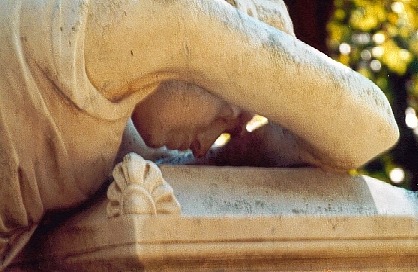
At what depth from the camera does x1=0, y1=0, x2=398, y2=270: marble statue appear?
1538 millimetres

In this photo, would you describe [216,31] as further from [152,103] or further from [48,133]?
[48,133]

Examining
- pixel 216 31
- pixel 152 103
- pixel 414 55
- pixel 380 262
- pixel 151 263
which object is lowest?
pixel 414 55

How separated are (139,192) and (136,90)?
0.26 meters

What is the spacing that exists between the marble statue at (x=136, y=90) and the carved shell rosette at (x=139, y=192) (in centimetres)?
16

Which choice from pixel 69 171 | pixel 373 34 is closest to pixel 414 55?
pixel 373 34

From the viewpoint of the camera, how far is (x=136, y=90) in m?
1.64

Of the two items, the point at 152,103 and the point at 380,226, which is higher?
the point at 152,103

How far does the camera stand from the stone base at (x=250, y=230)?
4.93ft

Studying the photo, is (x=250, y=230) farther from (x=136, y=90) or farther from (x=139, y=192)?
(x=136, y=90)

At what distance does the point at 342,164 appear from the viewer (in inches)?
70.2

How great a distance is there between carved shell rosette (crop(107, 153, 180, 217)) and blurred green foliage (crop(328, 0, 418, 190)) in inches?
153

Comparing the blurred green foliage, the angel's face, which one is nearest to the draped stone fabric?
the angel's face

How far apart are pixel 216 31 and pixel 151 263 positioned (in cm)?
44

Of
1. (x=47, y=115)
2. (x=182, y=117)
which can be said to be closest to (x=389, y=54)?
(x=182, y=117)
